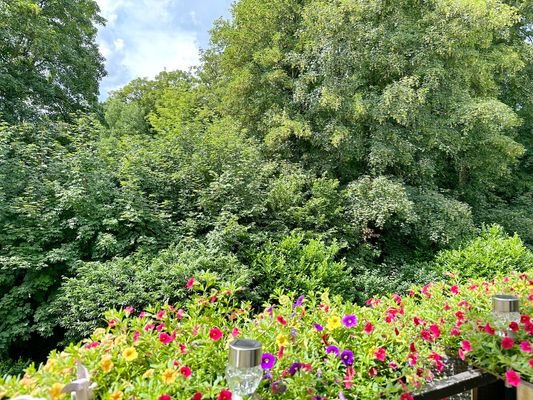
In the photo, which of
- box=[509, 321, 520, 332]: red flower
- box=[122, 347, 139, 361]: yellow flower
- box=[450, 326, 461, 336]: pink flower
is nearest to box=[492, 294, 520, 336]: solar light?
box=[509, 321, 520, 332]: red flower

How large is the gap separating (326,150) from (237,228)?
2666 mm

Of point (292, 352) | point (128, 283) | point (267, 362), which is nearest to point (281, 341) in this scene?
point (292, 352)

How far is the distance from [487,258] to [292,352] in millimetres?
4559

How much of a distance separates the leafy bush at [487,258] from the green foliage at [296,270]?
1.70 meters

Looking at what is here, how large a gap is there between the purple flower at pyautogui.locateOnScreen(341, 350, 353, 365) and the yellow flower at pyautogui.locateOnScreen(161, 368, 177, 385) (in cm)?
55

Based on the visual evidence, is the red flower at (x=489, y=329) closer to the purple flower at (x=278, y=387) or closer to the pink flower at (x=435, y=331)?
the pink flower at (x=435, y=331)

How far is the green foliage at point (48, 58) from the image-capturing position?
24.2ft

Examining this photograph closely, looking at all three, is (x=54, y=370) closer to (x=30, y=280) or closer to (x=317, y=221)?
(x=30, y=280)

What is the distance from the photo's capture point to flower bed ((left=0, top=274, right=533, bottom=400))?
0.97 m

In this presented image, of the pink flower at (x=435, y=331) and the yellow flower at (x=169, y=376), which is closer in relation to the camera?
the yellow flower at (x=169, y=376)

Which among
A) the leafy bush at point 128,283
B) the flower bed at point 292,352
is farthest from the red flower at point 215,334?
the leafy bush at point 128,283

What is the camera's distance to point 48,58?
848 cm

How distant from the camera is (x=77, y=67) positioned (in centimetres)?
898

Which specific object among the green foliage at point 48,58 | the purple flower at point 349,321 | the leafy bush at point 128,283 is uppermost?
the green foliage at point 48,58
